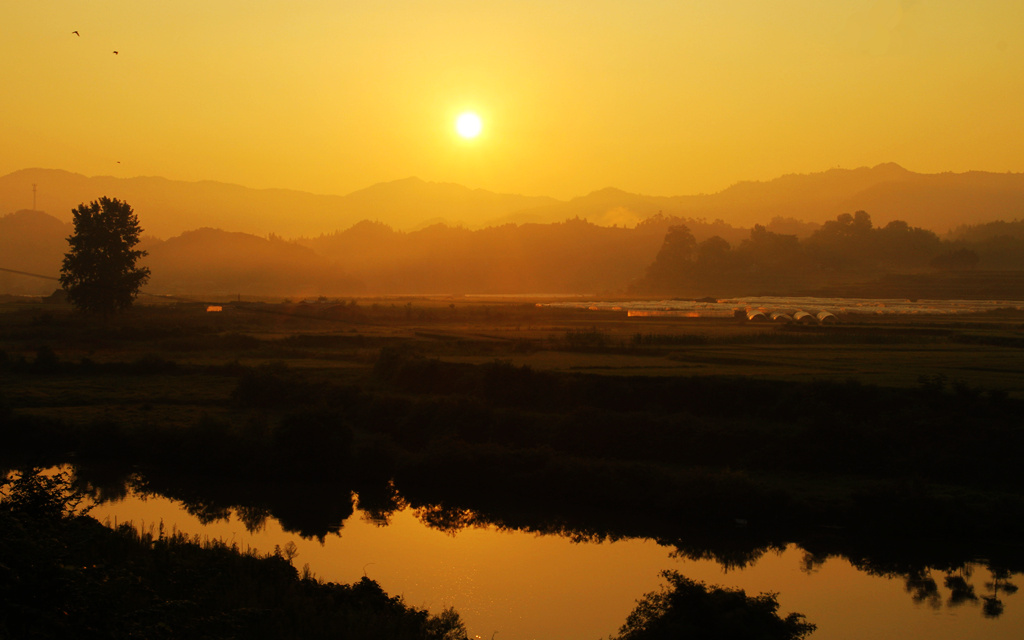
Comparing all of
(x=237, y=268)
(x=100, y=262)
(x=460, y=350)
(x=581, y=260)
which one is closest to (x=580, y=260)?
(x=581, y=260)

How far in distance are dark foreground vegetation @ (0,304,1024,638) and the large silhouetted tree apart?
18.3m

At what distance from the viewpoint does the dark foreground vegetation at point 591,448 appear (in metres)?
18.0

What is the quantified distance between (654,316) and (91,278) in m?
40.3

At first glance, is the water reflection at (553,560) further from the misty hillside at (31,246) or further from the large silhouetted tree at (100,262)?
the misty hillside at (31,246)

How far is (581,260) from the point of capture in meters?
→ 150

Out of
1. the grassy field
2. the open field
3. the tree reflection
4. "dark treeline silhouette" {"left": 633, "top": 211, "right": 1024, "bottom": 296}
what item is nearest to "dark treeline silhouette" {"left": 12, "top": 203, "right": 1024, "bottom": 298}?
"dark treeline silhouette" {"left": 633, "top": 211, "right": 1024, "bottom": 296}

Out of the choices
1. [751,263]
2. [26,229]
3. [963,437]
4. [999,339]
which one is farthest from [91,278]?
[26,229]

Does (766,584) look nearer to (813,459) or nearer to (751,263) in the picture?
(813,459)

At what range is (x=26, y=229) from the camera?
158625mm

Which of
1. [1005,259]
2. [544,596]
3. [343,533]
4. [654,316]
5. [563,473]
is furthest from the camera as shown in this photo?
[1005,259]

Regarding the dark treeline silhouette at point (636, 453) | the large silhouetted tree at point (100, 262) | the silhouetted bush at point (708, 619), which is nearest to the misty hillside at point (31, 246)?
the large silhouetted tree at point (100, 262)

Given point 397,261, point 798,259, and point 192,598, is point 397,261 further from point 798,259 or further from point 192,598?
point 192,598

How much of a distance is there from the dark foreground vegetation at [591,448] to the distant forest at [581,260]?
196 ft

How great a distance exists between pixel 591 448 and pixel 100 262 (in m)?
41.6
